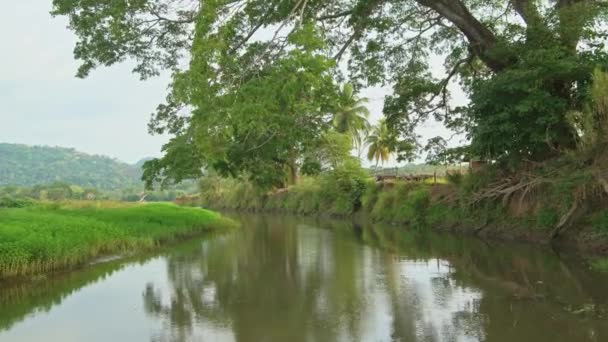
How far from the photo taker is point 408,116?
62.8ft

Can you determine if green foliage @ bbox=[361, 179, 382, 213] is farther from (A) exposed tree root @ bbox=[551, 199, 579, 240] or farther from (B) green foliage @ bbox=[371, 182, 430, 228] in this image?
(A) exposed tree root @ bbox=[551, 199, 579, 240]

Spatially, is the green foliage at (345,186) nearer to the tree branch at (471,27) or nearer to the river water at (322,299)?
the river water at (322,299)

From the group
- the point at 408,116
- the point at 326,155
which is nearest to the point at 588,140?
the point at 408,116

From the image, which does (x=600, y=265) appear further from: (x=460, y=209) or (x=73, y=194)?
(x=73, y=194)

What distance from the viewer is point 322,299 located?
9.59 metres

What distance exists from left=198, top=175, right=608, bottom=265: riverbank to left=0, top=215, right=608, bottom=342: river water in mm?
908

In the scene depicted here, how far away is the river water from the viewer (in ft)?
24.4

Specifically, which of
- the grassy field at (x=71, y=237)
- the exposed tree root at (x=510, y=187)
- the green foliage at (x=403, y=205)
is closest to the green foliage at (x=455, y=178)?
the green foliage at (x=403, y=205)

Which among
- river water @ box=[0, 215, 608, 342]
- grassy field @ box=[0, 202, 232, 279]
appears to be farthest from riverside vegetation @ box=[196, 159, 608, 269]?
grassy field @ box=[0, 202, 232, 279]

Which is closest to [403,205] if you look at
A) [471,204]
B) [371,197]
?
[371,197]

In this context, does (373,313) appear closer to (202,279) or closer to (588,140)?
(202,279)

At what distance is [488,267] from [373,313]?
5139mm

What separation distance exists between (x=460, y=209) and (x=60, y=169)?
Result: 125m

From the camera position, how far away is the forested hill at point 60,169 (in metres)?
115
